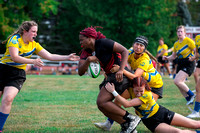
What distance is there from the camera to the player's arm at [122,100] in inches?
202

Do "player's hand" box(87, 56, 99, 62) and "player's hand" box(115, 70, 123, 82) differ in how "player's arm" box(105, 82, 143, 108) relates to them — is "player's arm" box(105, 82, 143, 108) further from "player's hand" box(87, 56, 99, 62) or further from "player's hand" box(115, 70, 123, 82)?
"player's hand" box(87, 56, 99, 62)

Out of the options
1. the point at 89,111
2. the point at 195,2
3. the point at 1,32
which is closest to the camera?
the point at 89,111

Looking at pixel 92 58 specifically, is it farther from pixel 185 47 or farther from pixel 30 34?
pixel 185 47

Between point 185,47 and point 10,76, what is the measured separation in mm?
5375

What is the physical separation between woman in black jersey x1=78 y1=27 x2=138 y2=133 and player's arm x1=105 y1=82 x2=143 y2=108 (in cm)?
17

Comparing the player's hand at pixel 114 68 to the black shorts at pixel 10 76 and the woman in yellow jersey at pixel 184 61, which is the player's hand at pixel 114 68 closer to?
the black shorts at pixel 10 76

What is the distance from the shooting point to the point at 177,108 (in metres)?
8.72

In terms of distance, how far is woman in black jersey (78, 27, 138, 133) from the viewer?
17.3 feet

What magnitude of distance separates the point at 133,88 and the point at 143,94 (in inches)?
9.8

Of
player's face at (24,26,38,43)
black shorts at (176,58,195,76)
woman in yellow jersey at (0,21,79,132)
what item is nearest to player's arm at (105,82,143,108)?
woman in yellow jersey at (0,21,79,132)

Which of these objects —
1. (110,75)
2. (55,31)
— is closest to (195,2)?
(55,31)

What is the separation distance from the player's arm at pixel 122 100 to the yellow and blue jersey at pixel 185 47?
441 cm

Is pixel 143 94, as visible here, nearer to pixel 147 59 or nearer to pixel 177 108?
pixel 147 59

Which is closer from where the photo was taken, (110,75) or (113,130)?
(110,75)
